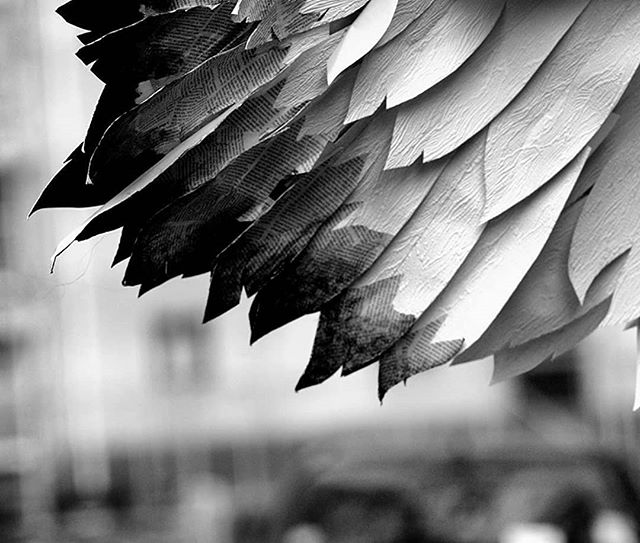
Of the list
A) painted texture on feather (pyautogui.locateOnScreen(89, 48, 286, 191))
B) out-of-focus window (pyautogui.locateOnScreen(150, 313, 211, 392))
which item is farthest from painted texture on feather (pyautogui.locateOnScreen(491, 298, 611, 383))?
out-of-focus window (pyautogui.locateOnScreen(150, 313, 211, 392))

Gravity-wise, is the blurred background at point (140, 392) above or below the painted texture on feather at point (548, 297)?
below

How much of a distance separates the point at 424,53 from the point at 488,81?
22 mm

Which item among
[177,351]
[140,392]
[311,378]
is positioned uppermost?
[311,378]

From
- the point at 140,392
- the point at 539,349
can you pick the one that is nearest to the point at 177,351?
the point at 140,392

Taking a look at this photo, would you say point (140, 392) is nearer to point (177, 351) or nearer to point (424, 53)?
point (177, 351)

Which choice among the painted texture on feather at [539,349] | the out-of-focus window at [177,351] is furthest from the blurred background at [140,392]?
the painted texture on feather at [539,349]

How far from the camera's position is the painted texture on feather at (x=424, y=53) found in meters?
0.34

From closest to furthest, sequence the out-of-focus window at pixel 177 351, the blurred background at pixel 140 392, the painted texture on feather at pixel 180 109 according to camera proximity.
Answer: the painted texture on feather at pixel 180 109
the blurred background at pixel 140 392
the out-of-focus window at pixel 177 351

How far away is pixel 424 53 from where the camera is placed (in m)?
0.35

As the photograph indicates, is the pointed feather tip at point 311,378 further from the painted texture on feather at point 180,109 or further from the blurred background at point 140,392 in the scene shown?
the blurred background at point 140,392

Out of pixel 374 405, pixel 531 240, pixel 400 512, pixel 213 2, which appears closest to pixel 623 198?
pixel 531 240

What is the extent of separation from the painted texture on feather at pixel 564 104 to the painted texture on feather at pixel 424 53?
23 millimetres

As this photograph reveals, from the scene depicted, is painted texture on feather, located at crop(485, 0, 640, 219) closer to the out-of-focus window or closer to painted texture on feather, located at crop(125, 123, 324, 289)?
painted texture on feather, located at crop(125, 123, 324, 289)

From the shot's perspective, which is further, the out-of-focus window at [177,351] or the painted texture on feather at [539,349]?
the out-of-focus window at [177,351]
